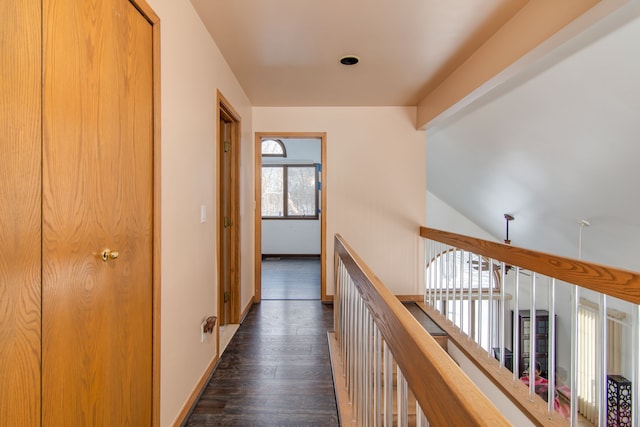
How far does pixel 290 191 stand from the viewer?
7102 millimetres

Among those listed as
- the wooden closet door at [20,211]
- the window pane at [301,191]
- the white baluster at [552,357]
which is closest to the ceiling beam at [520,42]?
the white baluster at [552,357]

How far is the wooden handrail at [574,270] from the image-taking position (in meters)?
1.29

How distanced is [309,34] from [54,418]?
7.70 ft

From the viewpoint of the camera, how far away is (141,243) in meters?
1.45

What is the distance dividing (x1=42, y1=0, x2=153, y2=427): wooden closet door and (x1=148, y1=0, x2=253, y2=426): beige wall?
16cm

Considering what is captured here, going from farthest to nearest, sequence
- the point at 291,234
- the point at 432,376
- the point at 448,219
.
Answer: the point at 448,219, the point at 291,234, the point at 432,376

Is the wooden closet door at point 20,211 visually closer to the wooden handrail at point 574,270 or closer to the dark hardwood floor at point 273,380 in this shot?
the dark hardwood floor at point 273,380

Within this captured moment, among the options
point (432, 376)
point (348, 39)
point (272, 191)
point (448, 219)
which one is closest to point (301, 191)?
point (272, 191)

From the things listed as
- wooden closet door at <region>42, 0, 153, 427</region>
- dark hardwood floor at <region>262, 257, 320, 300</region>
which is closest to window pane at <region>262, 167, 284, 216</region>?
dark hardwood floor at <region>262, 257, 320, 300</region>

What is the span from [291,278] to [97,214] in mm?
4192

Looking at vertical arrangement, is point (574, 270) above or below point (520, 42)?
below

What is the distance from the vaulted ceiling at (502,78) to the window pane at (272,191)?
10.8 ft

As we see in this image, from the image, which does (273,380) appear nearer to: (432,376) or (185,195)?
(185,195)

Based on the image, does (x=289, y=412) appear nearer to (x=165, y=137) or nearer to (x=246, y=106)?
(x=165, y=137)
